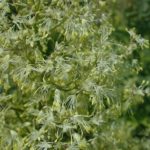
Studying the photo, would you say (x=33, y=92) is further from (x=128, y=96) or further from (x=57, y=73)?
(x=128, y=96)

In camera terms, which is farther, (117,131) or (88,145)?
(117,131)

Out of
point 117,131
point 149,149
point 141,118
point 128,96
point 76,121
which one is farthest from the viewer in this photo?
point 141,118

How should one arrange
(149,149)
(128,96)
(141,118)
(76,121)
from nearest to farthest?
1. (76,121)
2. (128,96)
3. (149,149)
4. (141,118)

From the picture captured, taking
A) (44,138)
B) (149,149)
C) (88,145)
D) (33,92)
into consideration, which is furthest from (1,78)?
(149,149)

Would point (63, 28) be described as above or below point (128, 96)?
above

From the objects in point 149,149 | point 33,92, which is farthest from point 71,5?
point 149,149

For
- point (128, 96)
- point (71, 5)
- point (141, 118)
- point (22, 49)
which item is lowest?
point (141, 118)
